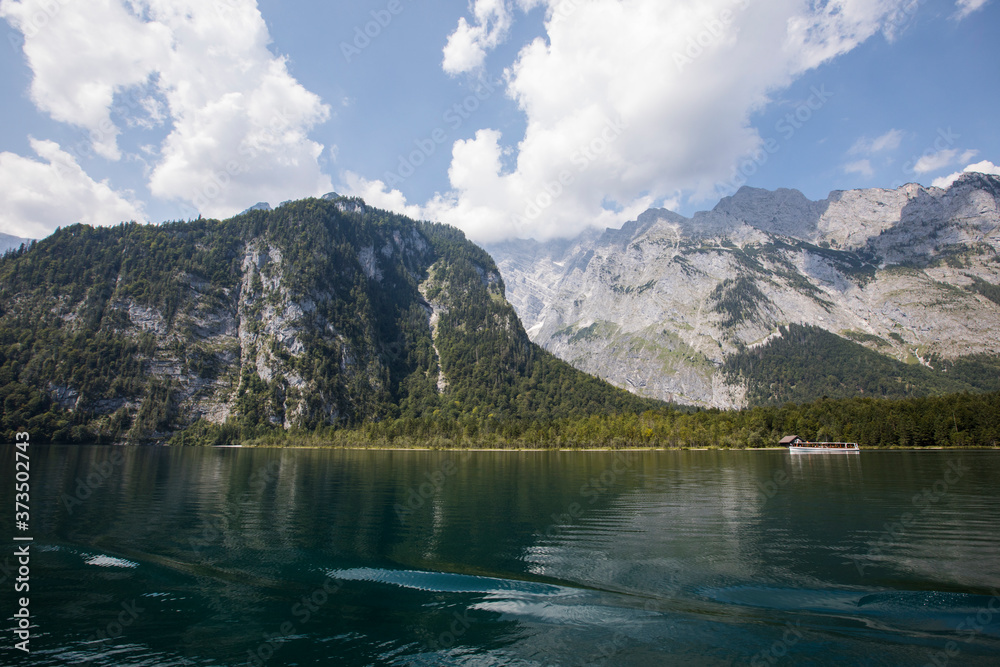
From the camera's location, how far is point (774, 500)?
46.7m

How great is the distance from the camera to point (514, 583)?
2130 cm

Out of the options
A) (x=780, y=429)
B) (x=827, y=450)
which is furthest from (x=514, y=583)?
(x=780, y=429)

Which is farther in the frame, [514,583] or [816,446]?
[816,446]

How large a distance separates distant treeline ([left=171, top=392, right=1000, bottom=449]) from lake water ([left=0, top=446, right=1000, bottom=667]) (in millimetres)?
128337

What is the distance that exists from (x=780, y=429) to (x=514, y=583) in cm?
18878

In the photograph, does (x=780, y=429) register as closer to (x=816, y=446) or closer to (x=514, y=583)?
(x=816, y=446)

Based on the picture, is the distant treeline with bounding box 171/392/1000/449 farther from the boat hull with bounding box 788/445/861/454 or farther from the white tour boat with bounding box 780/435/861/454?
the boat hull with bounding box 788/445/861/454

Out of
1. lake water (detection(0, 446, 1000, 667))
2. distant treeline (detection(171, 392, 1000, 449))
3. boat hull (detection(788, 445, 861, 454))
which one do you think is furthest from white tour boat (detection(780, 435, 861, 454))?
lake water (detection(0, 446, 1000, 667))

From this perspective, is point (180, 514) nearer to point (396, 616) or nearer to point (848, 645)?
point (396, 616)

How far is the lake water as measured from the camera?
1503 cm

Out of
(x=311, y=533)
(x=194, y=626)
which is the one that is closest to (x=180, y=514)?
(x=311, y=533)

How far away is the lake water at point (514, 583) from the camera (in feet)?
49.3

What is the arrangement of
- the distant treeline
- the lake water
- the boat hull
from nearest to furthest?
the lake water
the boat hull
the distant treeline

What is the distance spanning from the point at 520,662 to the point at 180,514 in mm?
37768
